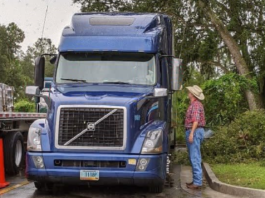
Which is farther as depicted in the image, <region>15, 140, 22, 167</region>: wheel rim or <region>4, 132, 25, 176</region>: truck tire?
<region>15, 140, 22, 167</region>: wheel rim

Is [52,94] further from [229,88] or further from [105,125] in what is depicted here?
[229,88]

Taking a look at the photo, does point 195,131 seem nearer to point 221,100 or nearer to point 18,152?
point 18,152

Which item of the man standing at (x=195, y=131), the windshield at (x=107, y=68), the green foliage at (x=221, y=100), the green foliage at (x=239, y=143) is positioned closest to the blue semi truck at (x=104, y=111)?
the windshield at (x=107, y=68)

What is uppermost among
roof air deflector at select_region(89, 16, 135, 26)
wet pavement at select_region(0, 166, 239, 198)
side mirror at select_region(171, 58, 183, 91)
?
roof air deflector at select_region(89, 16, 135, 26)

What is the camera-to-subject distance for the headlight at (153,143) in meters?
7.89

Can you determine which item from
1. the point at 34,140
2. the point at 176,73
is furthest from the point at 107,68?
the point at 34,140

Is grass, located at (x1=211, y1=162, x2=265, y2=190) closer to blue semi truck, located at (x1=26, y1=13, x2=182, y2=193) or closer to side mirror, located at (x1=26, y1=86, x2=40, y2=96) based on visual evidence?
blue semi truck, located at (x1=26, y1=13, x2=182, y2=193)

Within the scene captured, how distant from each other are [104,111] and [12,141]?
4.20m

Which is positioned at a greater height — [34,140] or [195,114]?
[195,114]

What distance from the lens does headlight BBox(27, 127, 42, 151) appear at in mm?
8046

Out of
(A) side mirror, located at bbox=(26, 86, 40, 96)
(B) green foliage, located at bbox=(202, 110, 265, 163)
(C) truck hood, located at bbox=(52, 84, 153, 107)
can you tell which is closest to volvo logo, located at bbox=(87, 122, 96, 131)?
(C) truck hood, located at bbox=(52, 84, 153, 107)

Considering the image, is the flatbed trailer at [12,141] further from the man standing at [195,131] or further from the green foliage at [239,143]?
the green foliage at [239,143]

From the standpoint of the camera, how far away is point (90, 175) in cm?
782

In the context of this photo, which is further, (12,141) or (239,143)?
(239,143)
